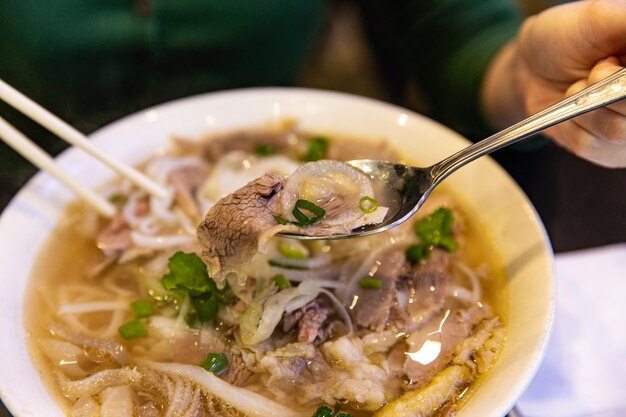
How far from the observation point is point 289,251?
Result: 1.75 m

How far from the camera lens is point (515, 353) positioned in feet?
4.65

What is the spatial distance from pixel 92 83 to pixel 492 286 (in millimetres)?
2220

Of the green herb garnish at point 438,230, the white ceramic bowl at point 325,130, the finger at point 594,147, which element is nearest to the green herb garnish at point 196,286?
the white ceramic bowl at point 325,130

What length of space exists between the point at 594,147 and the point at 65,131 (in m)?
1.60

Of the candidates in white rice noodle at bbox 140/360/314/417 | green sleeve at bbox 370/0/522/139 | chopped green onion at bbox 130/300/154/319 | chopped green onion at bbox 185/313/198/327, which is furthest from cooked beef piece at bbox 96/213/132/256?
green sleeve at bbox 370/0/522/139

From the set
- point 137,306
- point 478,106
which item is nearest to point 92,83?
point 137,306

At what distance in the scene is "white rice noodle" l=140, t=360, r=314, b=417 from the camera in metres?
1.43

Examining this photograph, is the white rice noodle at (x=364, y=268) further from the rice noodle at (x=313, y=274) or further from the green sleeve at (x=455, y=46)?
the green sleeve at (x=455, y=46)

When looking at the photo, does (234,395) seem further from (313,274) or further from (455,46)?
(455,46)

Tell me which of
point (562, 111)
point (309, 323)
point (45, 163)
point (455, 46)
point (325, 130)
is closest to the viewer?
point (562, 111)

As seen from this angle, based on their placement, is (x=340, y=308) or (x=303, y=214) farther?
(x=340, y=308)

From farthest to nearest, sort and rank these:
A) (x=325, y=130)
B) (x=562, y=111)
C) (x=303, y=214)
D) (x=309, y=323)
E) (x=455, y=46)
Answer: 1. (x=455, y=46)
2. (x=325, y=130)
3. (x=309, y=323)
4. (x=303, y=214)
5. (x=562, y=111)

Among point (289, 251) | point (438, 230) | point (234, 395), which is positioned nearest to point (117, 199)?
point (289, 251)

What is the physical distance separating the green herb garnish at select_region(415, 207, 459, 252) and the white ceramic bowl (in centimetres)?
15
